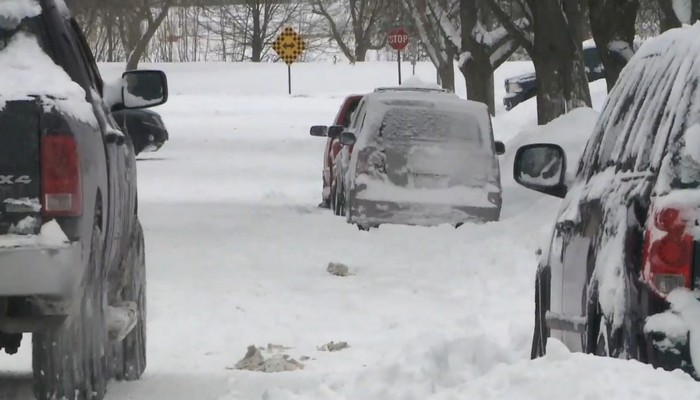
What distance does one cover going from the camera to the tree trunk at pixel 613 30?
840 inches

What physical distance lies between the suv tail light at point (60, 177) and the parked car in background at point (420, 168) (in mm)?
9908

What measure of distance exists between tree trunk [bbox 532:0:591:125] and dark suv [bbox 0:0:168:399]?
15.0m

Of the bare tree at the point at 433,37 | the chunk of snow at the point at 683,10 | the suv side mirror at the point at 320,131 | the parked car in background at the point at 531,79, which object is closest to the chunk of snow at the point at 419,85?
the suv side mirror at the point at 320,131

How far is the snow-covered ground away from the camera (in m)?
5.95

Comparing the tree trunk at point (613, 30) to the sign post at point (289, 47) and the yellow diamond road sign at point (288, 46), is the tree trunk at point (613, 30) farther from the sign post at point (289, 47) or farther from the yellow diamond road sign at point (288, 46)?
the yellow diamond road sign at point (288, 46)

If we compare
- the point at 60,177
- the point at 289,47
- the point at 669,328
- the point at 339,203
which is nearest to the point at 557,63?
the point at 339,203

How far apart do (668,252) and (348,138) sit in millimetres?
11783

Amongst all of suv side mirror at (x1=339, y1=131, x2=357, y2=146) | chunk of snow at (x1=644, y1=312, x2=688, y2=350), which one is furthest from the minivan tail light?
chunk of snow at (x1=644, y1=312, x2=688, y2=350)

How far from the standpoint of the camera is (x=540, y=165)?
6.49m

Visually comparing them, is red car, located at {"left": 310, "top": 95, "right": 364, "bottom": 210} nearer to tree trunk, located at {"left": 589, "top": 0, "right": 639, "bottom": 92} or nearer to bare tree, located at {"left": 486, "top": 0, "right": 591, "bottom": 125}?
bare tree, located at {"left": 486, "top": 0, "right": 591, "bottom": 125}

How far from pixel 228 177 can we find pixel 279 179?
2.70ft

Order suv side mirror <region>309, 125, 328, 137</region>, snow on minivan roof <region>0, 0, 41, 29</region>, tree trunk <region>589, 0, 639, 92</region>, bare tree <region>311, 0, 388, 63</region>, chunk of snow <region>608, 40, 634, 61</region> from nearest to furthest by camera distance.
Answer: snow on minivan roof <region>0, 0, 41, 29</region>
suv side mirror <region>309, 125, 328, 137</region>
chunk of snow <region>608, 40, 634, 61</region>
tree trunk <region>589, 0, 639, 92</region>
bare tree <region>311, 0, 388, 63</region>

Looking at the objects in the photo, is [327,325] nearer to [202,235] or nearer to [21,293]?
[21,293]

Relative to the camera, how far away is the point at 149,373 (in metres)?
8.01
